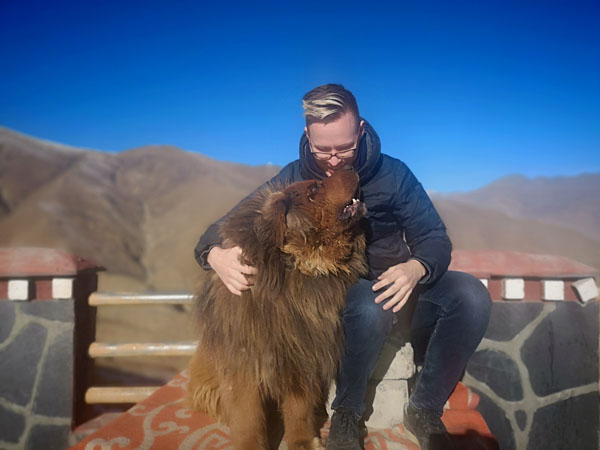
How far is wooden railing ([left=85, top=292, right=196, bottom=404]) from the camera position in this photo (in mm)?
2664

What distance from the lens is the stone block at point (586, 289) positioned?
2.59 meters

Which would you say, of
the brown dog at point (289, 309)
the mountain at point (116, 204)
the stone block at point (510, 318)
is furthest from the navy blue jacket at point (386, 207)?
the mountain at point (116, 204)

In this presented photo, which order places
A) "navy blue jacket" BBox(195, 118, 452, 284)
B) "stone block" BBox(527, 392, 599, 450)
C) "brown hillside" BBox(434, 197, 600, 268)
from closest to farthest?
"navy blue jacket" BBox(195, 118, 452, 284)
"stone block" BBox(527, 392, 599, 450)
"brown hillside" BBox(434, 197, 600, 268)

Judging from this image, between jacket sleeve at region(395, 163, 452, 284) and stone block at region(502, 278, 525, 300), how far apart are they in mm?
1300

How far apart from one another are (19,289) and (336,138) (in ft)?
8.38

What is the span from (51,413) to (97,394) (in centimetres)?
33

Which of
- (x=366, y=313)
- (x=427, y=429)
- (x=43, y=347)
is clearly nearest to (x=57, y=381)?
(x=43, y=347)

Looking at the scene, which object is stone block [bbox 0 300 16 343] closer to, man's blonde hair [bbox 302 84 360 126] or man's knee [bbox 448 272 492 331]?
man's blonde hair [bbox 302 84 360 126]

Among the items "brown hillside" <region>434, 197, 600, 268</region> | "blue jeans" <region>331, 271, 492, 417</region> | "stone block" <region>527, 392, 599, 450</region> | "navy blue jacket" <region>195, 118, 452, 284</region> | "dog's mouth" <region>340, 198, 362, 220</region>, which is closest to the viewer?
"dog's mouth" <region>340, 198, 362, 220</region>

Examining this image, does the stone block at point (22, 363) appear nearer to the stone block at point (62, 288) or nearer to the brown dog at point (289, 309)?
the stone block at point (62, 288)

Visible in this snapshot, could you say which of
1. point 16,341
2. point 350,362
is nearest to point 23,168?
point 16,341

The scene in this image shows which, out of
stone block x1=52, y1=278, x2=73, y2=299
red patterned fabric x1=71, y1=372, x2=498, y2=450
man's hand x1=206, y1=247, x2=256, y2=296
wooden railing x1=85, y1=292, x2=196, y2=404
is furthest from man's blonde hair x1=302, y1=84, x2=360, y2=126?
stone block x1=52, y1=278, x2=73, y2=299

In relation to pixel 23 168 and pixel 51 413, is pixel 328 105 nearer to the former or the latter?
pixel 51 413

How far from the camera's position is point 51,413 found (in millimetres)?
2646
